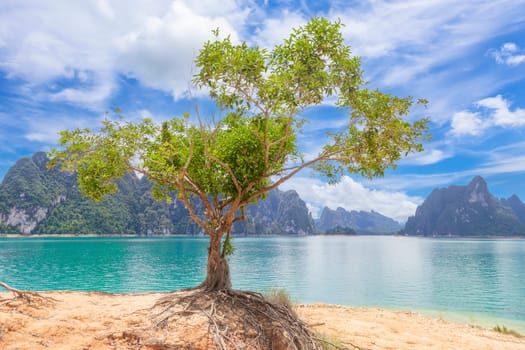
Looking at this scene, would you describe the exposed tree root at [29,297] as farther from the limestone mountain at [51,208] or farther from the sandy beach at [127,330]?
the limestone mountain at [51,208]

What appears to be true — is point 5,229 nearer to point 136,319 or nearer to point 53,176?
point 53,176

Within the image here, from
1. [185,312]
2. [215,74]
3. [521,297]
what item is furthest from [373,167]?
[521,297]

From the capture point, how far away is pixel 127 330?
632cm

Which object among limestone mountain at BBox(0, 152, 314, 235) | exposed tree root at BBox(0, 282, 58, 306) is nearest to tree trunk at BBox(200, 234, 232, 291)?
exposed tree root at BBox(0, 282, 58, 306)

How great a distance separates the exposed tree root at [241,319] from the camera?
6680 millimetres

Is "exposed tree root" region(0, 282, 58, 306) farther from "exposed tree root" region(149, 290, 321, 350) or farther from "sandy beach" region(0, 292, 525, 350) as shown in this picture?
"exposed tree root" region(149, 290, 321, 350)

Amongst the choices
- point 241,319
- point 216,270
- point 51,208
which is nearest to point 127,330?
point 241,319

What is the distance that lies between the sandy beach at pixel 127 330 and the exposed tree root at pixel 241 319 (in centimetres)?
29

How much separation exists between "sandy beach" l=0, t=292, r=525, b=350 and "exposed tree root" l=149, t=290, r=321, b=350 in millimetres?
295

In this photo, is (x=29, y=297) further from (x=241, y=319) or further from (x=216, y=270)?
(x=241, y=319)

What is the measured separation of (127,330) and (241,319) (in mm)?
2202

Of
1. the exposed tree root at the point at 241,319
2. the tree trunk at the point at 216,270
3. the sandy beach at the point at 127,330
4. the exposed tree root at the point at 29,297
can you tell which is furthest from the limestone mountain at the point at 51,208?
the exposed tree root at the point at 29,297

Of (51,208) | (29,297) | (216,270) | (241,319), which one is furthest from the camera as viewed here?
(51,208)

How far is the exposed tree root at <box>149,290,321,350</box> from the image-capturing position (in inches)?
263
